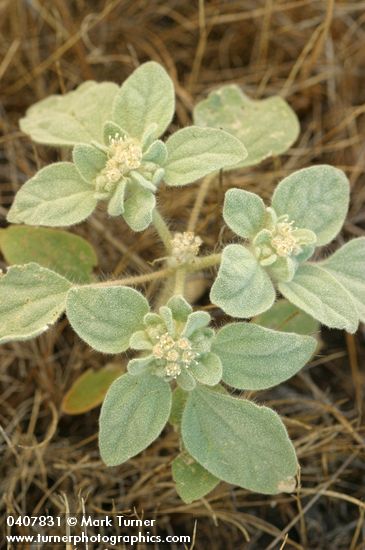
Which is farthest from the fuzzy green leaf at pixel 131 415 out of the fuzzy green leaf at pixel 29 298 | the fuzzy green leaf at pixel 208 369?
Result: the fuzzy green leaf at pixel 29 298

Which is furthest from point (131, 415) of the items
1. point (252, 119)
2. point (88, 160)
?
point (252, 119)

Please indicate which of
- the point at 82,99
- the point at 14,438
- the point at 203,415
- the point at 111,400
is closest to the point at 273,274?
the point at 203,415

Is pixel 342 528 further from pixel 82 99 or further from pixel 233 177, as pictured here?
pixel 82 99

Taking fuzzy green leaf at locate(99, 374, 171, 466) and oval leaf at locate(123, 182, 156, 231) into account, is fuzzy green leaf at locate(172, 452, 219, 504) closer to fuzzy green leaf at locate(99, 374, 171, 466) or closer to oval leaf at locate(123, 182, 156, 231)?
fuzzy green leaf at locate(99, 374, 171, 466)

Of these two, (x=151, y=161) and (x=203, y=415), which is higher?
(x=151, y=161)

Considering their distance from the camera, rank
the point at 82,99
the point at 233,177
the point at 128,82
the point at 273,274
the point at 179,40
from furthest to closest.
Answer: the point at 179,40
the point at 233,177
the point at 82,99
the point at 128,82
the point at 273,274
